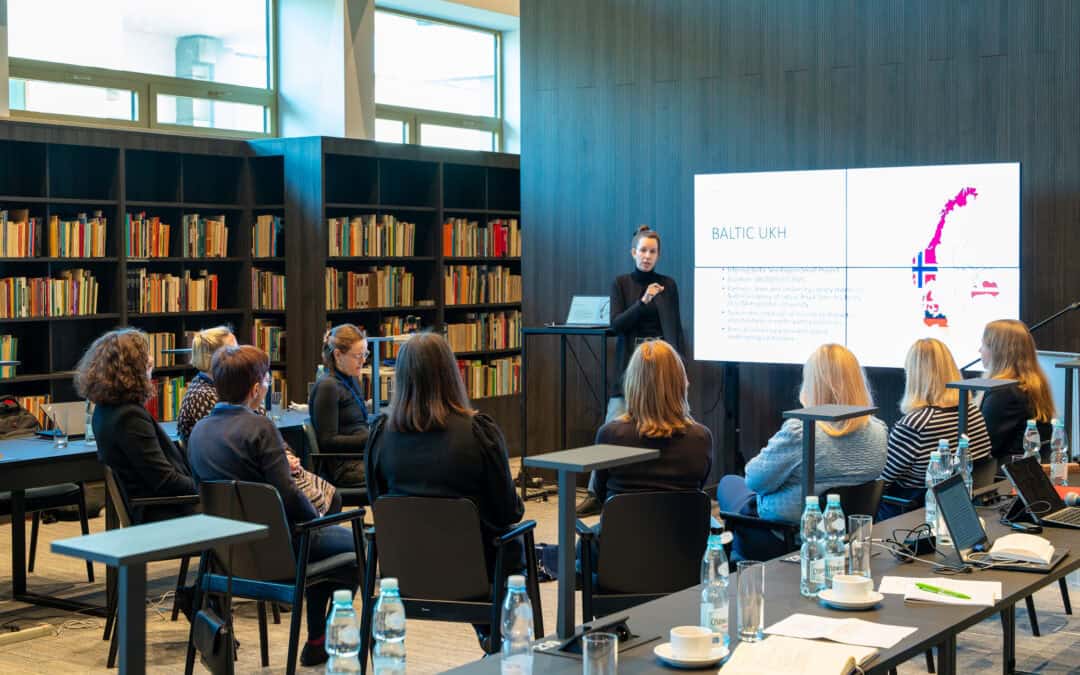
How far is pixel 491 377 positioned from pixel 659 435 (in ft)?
21.6

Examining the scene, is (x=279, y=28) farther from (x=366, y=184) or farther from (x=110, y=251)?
(x=110, y=251)

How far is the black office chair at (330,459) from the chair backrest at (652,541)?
7.25 ft

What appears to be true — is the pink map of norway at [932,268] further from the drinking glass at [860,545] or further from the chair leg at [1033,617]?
the drinking glass at [860,545]

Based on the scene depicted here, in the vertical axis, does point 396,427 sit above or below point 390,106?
below

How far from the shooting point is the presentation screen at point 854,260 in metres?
6.49

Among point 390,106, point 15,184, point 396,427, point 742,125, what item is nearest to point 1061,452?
point 396,427

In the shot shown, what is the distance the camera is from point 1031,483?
3.91 metres

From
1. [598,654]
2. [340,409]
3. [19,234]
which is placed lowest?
[598,654]

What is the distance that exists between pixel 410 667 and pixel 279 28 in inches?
268

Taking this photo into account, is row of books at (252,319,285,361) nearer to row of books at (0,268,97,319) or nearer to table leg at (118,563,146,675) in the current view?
row of books at (0,268,97,319)

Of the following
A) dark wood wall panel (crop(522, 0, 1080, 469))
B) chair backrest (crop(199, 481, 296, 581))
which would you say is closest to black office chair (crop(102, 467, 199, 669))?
chair backrest (crop(199, 481, 296, 581))

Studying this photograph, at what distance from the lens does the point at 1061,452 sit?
180 inches

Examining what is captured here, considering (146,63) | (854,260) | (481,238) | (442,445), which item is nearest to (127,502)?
(442,445)

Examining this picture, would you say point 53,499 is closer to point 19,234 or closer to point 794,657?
point 19,234
